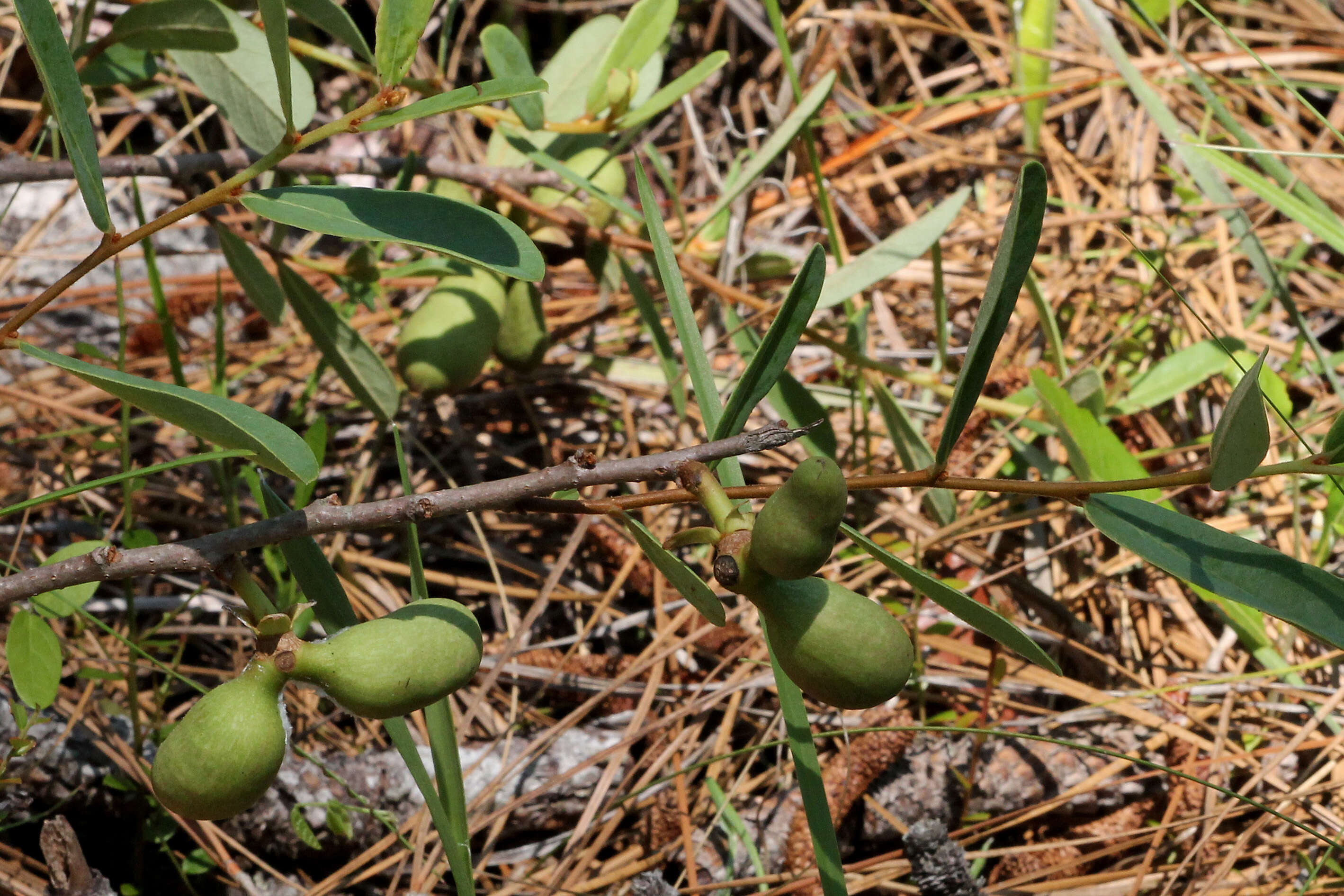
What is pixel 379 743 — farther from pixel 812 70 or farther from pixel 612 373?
pixel 812 70

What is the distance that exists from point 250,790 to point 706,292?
128 cm

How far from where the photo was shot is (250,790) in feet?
2.17

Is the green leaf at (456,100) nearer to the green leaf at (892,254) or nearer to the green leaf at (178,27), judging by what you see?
the green leaf at (178,27)

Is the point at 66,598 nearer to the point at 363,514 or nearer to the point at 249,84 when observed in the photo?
the point at 363,514

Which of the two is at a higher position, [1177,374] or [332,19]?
[332,19]

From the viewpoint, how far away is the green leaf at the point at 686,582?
71 cm

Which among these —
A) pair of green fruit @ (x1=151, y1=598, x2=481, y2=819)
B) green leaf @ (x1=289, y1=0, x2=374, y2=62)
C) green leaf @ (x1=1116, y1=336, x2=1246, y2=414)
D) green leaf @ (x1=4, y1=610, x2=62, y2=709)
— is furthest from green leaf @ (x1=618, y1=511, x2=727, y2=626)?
green leaf @ (x1=1116, y1=336, x2=1246, y2=414)

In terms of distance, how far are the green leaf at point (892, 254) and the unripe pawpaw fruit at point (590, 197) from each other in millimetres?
352

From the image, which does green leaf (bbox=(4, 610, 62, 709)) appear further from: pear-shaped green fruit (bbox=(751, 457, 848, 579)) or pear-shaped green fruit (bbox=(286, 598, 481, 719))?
pear-shaped green fruit (bbox=(751, 457, 848, 579))

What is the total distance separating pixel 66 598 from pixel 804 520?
898mm

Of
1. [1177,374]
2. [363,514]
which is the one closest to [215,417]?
[363,514]

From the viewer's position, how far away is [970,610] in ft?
2.41

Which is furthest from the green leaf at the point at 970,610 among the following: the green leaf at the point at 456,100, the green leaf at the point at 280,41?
the green leaf at the point at 280,41

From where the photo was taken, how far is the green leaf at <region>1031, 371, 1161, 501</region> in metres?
1.34
